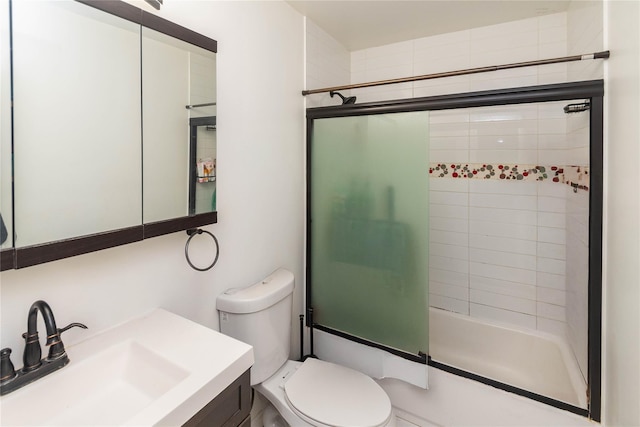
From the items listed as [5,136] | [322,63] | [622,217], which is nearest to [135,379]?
[5,136]

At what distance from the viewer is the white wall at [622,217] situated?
3.76 feet

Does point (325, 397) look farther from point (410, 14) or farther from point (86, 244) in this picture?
point (410, 14)

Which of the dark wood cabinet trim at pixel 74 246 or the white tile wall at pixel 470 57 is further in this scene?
the white tile wall at pixel 470 57

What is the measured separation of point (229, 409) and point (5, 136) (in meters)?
0.95

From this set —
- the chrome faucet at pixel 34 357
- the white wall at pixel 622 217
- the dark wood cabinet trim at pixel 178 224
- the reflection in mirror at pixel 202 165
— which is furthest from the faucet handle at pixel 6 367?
the white wall at pixel 622 217

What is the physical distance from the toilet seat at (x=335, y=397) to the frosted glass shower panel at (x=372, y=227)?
355 millimetres

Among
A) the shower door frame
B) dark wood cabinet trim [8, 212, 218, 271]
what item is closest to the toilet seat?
the shower door frame

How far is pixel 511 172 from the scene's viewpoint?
2238 mm

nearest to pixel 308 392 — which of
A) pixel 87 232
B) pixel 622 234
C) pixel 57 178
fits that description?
pixel 87 232

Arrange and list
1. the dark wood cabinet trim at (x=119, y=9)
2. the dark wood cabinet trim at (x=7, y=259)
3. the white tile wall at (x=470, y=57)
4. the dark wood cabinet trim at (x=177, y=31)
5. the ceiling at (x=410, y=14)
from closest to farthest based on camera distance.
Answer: the dark wood cabinet trim at (x=7, y=259)
the dark wood cabinet trim at (x=119, y=9)
the dark wood cabinet trim at (x=177, y=31)
the ceiling at (x=410, y=14)
the white tile wall at (x=470, y=57)

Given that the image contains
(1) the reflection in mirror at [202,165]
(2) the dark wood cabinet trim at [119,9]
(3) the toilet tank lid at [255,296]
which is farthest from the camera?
(3) the toilet tank lid at [255,296]

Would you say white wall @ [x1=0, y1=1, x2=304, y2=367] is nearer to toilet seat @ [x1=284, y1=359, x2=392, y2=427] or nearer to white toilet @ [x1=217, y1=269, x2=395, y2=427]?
white toilet @ [x1=217, y1=269, x2=395, y2=427]

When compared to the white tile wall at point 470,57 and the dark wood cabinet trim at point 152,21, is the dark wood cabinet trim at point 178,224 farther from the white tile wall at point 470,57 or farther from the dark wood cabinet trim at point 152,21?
the white tile wall at point 470,57

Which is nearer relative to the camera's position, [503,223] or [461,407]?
[461,407]
